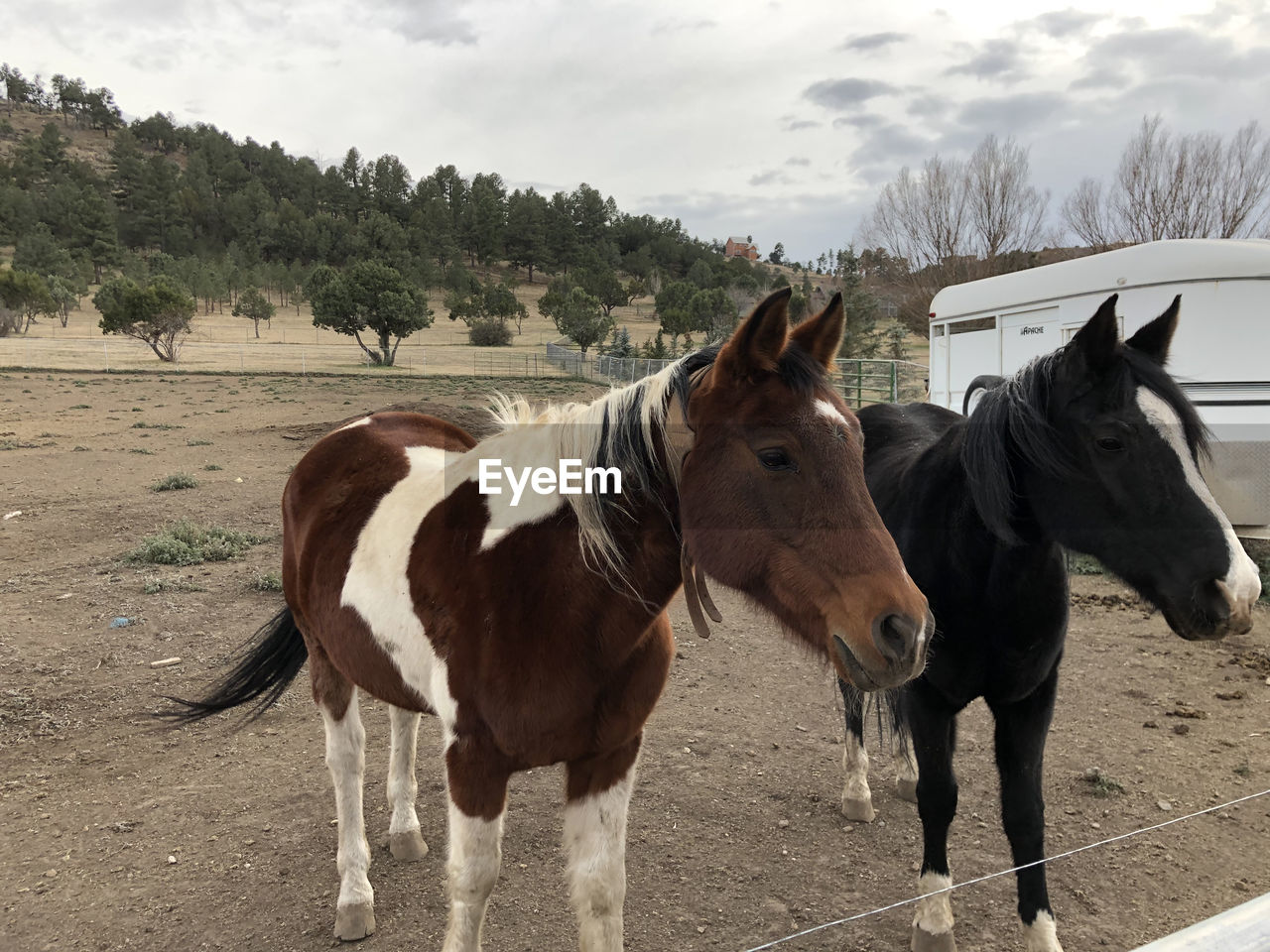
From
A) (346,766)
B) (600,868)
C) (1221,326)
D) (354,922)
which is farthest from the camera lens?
(1221,326)

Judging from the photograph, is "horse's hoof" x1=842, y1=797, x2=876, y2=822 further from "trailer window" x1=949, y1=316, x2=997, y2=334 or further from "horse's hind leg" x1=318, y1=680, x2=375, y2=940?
"trailer window" x1=949, y1=316, x2=997, y2=334

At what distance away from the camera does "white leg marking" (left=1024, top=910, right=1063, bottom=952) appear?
8.20ft

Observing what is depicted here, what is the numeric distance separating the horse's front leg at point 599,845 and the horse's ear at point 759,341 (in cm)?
120

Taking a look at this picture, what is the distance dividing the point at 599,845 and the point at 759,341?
154cm

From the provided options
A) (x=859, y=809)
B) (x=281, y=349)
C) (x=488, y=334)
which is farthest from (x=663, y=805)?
(x=488, y=334)

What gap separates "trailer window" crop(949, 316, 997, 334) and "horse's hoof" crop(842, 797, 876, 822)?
8.81 metres

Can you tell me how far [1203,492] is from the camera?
2148 millimetres

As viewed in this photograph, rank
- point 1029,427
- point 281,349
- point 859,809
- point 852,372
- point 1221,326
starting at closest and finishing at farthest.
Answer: point 1029,427, point 859,809, point 1221,326, point 852,372, point 281,349

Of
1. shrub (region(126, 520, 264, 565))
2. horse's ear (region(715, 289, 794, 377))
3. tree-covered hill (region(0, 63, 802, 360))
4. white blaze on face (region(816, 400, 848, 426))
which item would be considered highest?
tree-covered hill (region(0, 63, 802, 360))

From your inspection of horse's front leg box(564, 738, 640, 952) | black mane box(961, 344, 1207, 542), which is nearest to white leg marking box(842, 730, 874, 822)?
black mane box(961, 344, 1207, 542)

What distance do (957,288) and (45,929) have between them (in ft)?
40.0

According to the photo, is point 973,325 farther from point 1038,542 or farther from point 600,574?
point 600,574

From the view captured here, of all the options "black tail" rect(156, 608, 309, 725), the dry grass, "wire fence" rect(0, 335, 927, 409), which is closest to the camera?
"black tail" rect(156, 608, 309, 725)

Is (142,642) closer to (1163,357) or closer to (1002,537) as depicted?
(1002,537)
